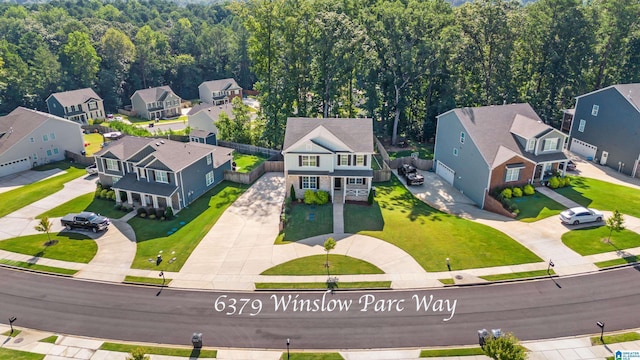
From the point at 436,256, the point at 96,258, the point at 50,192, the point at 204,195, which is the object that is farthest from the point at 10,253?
the point at 436,256

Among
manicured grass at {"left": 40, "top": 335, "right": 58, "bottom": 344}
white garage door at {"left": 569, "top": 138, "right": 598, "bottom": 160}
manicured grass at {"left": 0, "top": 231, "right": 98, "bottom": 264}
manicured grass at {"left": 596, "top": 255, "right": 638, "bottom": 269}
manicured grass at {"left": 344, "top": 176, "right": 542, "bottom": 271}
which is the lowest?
manicured grass at {"left": 40, "top": 335, "right": 58, "bottom": 344}

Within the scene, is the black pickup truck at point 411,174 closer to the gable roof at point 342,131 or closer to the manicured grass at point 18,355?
the gable roof at point 342,131

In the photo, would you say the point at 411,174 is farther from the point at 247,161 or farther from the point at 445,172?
the point at 247,161

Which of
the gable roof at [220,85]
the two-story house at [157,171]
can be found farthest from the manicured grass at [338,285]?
the gable roof at [220,85]

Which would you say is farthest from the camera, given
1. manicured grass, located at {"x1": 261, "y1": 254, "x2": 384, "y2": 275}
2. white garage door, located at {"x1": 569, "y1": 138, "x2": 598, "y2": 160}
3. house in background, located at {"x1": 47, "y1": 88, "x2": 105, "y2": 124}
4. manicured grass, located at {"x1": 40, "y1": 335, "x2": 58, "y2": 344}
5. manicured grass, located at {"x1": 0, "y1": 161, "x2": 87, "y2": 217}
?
house in background, located at {"x1": 47, "y1": 88, "x2": 105, "y2": 124}

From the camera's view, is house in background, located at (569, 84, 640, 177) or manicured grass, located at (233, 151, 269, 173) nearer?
house in background, located at (569, 84, 640, 177)

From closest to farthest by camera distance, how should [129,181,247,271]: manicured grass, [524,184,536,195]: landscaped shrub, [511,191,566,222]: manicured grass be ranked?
[129,181,247,271]: manicured grass
[511,191,566,222]: manicured grass
[524,184,536,195]: landscaped shrub

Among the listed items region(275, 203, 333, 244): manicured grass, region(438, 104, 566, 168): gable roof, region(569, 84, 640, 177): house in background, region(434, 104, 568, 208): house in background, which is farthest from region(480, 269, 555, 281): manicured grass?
region(569, 84, 640, 177): house in background

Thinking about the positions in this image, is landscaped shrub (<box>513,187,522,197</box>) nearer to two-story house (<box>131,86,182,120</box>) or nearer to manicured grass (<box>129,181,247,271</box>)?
manicured grass (<box>129,181,247,271</box>)
